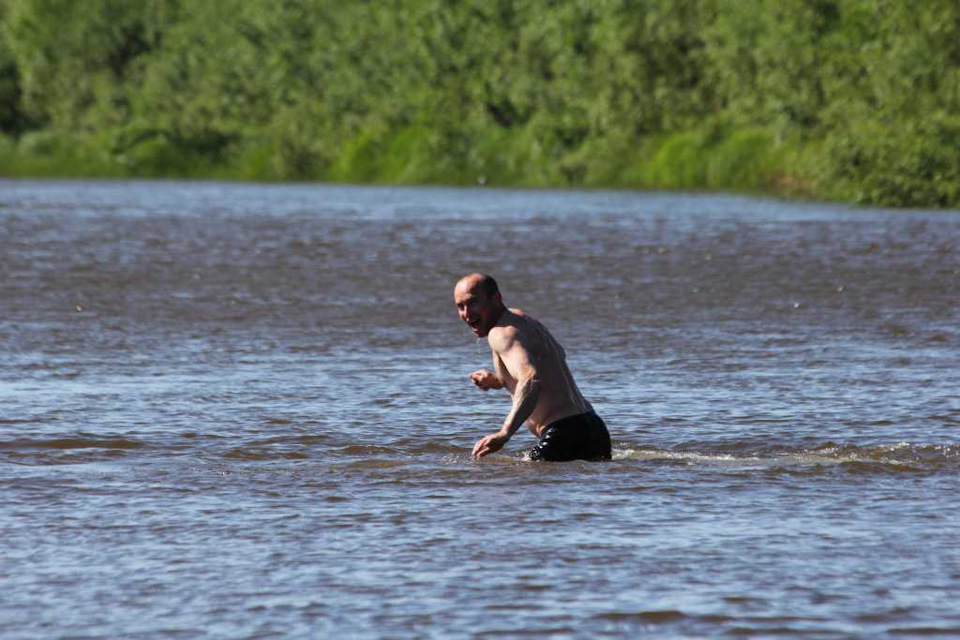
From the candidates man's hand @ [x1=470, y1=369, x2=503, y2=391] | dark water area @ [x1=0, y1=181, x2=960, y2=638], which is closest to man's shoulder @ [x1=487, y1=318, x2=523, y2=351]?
man's hand @ [x1=470, y1=369, x2=503, y2=391]

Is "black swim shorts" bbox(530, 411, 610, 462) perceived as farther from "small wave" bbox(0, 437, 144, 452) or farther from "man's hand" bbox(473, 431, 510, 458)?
"small wave" bbox(0, 437, 144, 452)

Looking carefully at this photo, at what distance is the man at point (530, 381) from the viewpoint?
1062cm

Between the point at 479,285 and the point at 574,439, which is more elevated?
the point at 479,285

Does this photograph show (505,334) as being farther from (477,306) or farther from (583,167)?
(583,167)

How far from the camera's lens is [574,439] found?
36.1 ft

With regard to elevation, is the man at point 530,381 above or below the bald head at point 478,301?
below

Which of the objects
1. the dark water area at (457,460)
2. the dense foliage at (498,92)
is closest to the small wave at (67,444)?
the dark water area at (457,460)

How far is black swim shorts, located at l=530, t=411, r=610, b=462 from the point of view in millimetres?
10984

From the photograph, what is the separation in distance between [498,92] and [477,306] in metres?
63.2

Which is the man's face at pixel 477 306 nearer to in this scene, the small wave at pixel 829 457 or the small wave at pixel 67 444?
the small wave at pixel 829 457

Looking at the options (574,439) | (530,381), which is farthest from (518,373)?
(574,439)

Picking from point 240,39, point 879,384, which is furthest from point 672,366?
point 240,39

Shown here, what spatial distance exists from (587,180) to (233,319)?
44.9 meters

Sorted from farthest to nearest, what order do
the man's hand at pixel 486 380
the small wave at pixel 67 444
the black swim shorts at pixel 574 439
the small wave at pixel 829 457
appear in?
the small wave at pixel 67 444 < the small wave at pixel 829 457 < the black swim shorts at pixel 574 439 < the man's hand at pixel 486 380
